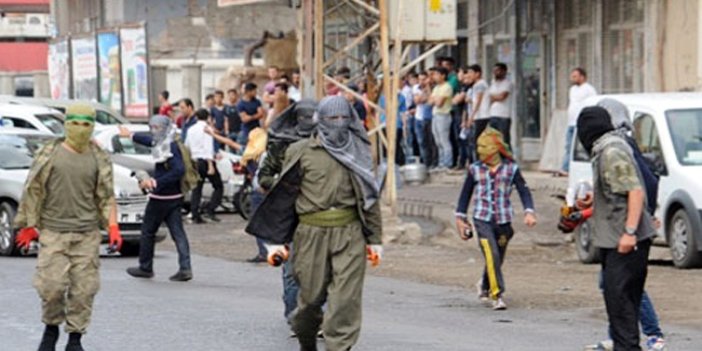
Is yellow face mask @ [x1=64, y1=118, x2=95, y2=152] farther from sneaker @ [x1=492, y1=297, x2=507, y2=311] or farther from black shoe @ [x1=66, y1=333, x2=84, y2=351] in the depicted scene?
sneaker @ [x1=492, y1=297, x2=507, y2=311]

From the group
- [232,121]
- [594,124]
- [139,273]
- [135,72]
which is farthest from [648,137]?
[135,72]

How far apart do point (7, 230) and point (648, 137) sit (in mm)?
7430

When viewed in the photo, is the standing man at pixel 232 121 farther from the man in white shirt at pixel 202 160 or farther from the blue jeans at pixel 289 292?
the blue jeans at pixel 289 292

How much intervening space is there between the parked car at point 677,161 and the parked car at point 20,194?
5.31 meters

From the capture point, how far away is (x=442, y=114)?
29.9 meters

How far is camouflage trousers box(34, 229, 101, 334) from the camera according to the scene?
1174cm

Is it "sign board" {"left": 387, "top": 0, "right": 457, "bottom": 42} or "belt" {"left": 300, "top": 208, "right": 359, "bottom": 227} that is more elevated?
"sign board" {"left": 387, "top": 0, "right": 457, "bottom": 42}

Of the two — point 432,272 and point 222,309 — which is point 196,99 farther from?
point 222,309

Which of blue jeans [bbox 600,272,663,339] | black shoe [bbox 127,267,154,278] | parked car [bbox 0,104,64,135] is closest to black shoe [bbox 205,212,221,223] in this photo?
parked car [bbox 0,104,64,135]

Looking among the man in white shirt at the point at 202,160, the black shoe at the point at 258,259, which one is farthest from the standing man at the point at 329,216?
the man in white shirt at the point at 202,160

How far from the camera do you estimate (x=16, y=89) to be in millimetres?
57656

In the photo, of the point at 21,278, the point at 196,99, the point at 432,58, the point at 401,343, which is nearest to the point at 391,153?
the point at 21,278

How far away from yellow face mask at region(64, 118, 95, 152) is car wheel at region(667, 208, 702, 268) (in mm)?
7990

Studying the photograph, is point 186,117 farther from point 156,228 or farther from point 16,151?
point 156,228
